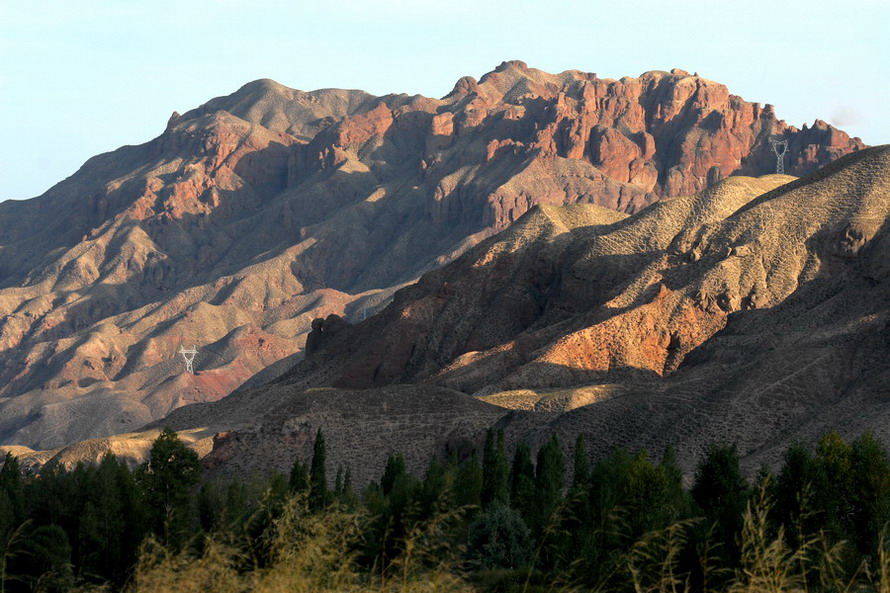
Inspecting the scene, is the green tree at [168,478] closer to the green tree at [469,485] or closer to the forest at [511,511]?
the forest at [511,511]

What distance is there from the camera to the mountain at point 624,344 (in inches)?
3356

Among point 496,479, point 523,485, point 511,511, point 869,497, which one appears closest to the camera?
point 869,497

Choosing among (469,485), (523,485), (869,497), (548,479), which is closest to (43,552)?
(469,485)

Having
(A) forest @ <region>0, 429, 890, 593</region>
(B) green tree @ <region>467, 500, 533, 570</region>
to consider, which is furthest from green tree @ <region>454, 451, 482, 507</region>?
→ (B) green tree @ <region>467, 500, 533, 570</region>

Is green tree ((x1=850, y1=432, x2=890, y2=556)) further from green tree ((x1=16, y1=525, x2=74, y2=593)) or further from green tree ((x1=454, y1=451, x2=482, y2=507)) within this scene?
green tree ((x1=16, y1=525, x2=74, y2=593))

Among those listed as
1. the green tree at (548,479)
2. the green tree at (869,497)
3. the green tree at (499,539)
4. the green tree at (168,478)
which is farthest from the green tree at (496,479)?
the green tree at (869,497)

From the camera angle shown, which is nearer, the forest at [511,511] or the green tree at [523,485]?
the forest at [511,511]

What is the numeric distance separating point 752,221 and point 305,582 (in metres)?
106

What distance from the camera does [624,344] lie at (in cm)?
11406

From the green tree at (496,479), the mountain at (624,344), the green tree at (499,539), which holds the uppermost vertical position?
the mountain at (624,344)

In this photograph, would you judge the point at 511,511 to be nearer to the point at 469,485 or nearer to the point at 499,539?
the point at 499,539

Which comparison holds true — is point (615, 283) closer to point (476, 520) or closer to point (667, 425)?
point (667, 425)

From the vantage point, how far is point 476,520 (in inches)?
2114

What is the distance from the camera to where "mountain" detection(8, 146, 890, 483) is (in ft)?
280
